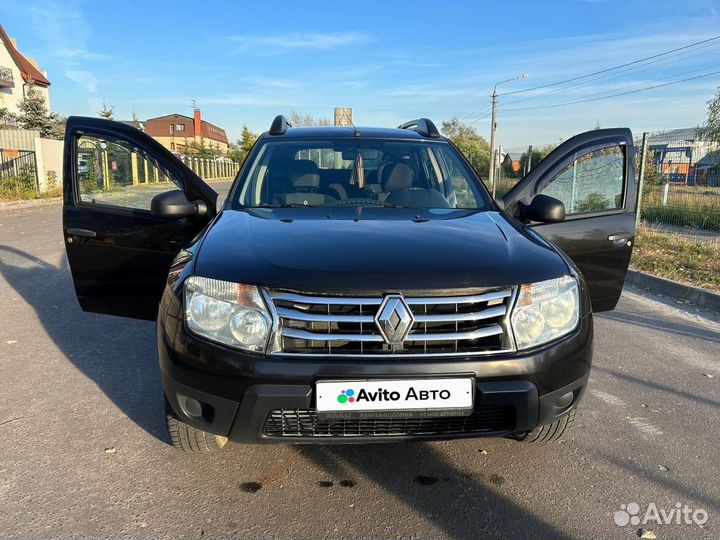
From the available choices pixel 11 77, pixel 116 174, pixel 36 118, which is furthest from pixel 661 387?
pixel 11 77

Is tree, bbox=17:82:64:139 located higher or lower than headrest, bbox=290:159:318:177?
higher

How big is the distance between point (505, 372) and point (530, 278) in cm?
40

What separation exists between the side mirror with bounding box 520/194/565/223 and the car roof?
940 mm

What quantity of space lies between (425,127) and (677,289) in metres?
4.16

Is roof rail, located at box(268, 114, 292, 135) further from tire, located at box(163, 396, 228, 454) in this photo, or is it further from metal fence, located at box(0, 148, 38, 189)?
metal fence, located at box(0, 148, 38, 189)

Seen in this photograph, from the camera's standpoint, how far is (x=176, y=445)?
2.76m

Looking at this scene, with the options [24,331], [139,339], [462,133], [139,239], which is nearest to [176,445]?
[139,239]

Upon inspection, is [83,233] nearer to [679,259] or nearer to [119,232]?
[119,232]

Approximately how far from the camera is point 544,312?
2.37 m

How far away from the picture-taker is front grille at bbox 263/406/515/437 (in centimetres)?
230

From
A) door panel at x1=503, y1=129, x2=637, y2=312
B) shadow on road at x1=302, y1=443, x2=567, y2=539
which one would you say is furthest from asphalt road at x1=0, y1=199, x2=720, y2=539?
door panel at x1=503, y1=129, x2=637, y2=312

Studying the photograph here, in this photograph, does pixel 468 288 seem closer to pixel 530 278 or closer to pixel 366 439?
pixel 530 278

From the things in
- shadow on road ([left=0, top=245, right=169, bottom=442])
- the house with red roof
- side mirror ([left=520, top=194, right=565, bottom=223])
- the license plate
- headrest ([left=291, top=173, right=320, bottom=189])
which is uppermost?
the house with red roof

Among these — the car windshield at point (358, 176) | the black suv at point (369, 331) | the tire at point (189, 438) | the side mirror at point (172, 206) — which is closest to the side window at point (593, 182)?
the car windshield at point (358, 176)
